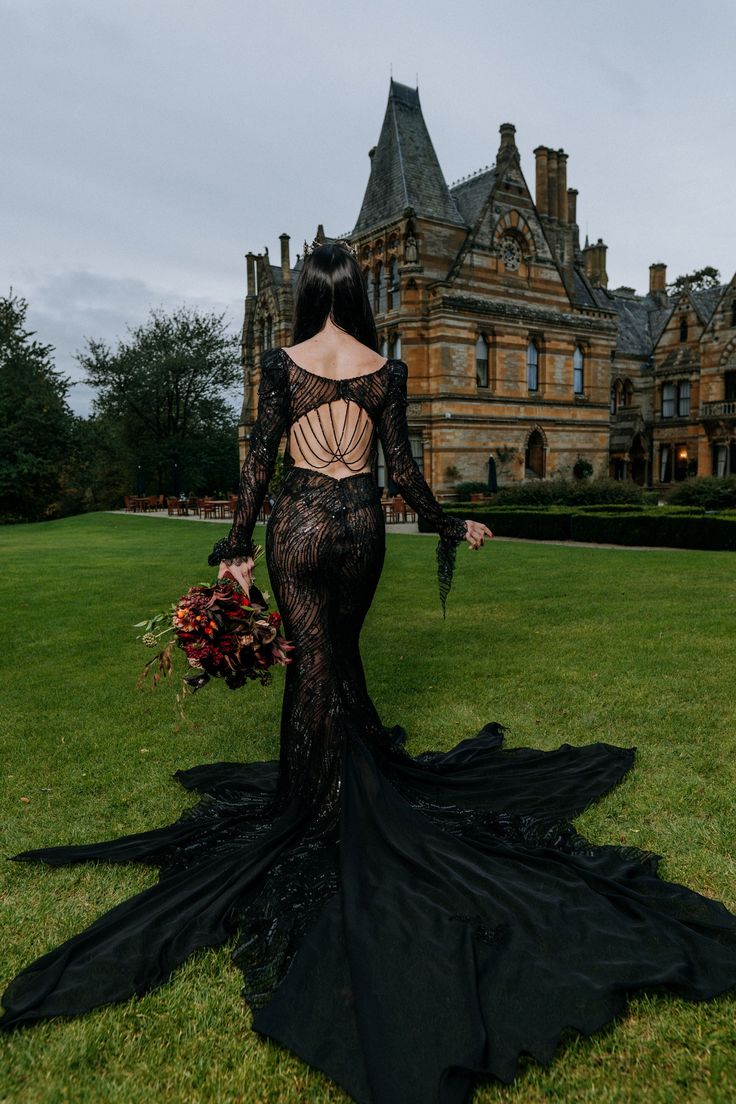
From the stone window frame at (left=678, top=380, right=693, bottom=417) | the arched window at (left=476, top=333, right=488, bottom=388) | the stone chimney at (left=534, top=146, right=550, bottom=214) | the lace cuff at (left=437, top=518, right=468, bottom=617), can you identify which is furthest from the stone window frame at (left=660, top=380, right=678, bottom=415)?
the lace cuff at (left=437, top=518, right=468, bottom=617)

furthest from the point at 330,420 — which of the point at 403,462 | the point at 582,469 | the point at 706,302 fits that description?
the point at 706,302

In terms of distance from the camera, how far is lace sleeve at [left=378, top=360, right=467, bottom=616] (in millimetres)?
3943

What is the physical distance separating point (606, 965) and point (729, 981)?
449 mm

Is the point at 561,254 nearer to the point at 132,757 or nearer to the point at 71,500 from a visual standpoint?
the point at 71,500

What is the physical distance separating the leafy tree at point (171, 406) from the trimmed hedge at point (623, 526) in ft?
98.6

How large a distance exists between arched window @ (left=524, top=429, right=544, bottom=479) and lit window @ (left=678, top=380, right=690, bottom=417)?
11950 mm

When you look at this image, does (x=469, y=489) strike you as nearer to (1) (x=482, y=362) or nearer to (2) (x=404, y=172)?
(1) (x=482, y=362)

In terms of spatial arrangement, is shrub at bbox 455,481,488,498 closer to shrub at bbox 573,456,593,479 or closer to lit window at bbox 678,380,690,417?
shrub at bbox 573,456,593,479

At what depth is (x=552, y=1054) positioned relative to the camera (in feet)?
7.81

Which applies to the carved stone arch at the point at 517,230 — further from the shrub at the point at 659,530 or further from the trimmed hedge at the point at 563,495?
the shrub at the point at 659,530

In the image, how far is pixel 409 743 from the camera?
539 cm

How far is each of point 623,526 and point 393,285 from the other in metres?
17.8

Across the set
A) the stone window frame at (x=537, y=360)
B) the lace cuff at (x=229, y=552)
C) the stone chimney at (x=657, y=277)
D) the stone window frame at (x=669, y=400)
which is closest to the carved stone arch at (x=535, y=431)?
the stone window frame at (x=537, y=360)

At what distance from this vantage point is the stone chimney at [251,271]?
43.4m
